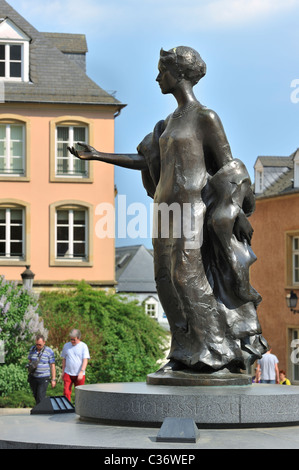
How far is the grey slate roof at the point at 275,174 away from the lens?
144 ft

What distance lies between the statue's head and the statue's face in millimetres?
34

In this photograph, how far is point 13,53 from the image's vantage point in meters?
38.4

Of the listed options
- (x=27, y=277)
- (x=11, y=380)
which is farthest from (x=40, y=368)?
(x=27, y=277)

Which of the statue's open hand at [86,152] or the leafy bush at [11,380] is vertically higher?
the statue's open hand at [86,152]

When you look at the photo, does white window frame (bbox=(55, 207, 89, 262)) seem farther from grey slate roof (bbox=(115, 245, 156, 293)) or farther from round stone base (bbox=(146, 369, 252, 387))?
grey slate roof (bbox=(115, 245, 156, 293))

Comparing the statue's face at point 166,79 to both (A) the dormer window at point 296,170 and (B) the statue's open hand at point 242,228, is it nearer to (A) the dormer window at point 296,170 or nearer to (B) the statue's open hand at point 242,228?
(B) the statue's open hand at point 242,228

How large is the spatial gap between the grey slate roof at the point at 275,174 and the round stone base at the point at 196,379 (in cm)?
3428

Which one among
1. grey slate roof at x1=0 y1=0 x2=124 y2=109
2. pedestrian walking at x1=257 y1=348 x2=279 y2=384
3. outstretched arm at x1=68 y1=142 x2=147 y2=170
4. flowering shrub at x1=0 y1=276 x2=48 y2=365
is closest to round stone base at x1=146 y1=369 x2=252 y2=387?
outstretched arm at x1=68 y1=142 x2=147 y2=170

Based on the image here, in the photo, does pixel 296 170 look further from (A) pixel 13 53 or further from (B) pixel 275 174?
(A) pixel 13 53

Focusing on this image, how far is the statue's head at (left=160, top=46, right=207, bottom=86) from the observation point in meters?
9.92

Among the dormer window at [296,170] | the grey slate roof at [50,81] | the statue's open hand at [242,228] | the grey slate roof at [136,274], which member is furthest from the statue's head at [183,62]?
the grey slate roof at [136,274]

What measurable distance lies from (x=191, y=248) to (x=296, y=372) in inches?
1219

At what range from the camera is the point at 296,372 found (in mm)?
39781
